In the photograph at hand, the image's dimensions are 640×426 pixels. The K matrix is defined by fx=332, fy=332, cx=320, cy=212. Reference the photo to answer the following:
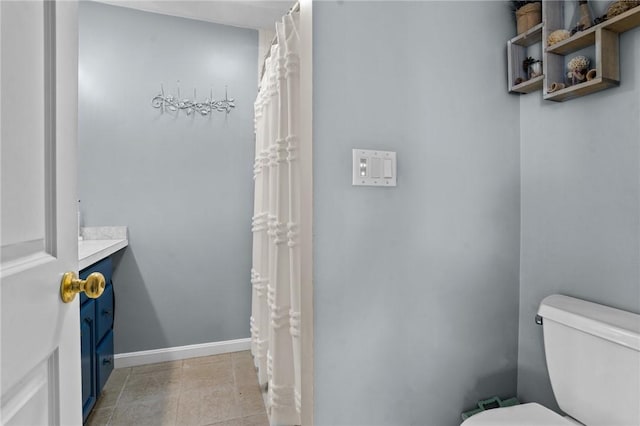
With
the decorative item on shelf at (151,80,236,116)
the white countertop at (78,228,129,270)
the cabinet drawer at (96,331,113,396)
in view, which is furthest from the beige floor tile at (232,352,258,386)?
the decorative item on shelf at (151,80,236,116)

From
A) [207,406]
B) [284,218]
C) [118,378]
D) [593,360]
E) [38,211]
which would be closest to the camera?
[38,211]

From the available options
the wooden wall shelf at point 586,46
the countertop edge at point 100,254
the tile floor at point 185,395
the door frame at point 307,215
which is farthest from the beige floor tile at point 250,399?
the wooden wall shelf at point 586,46

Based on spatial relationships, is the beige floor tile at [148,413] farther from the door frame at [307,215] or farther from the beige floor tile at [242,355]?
the door frame at [307,215]

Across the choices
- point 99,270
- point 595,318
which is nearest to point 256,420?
point 99,270

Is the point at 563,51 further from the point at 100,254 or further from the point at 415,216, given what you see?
the point at 100,254

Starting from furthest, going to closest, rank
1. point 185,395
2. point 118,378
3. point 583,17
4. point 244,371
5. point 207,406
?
point 244,371 < point 118,378 < point 185,395 < point 207,406 < point 583,17

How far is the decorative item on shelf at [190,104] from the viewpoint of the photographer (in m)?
2.40

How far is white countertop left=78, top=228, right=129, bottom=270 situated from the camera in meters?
1.56

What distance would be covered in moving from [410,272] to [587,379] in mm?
595

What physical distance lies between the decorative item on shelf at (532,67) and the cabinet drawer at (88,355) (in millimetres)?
2174

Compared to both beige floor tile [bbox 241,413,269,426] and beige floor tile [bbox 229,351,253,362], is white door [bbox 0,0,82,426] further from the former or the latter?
beige floor tile [bbox 229,351,253,362]

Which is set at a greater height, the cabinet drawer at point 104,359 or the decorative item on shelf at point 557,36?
the decorative item on shelf at point 557,36

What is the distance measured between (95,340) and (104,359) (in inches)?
10.3

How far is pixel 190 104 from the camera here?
2.46 m
